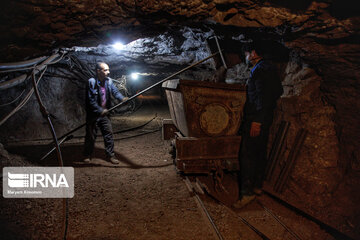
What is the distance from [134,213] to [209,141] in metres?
1.69

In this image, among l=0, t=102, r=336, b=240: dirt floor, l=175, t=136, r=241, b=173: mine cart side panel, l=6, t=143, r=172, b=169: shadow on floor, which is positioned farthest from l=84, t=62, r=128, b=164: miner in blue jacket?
l=175, t=136, r=241, b=173: mine cart side panel

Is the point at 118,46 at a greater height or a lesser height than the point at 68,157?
greater

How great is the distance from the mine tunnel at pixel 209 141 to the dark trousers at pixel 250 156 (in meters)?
0.14

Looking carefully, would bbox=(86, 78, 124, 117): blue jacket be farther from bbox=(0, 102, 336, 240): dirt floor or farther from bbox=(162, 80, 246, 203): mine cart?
bbox=(162, 80, 246, 203): mine cart

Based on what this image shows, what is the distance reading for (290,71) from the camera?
3684 millimetres

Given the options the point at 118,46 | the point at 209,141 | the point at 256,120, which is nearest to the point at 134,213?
the point at 209,141

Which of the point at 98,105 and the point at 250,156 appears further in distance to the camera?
the point at 98,105

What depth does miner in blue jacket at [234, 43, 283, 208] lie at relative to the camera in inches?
117

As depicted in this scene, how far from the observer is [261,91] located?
293 cm

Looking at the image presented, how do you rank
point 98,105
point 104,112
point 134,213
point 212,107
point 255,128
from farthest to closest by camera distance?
point 98,105 → point 104,112 → point 212,107 → point 255,128 → point 134,213

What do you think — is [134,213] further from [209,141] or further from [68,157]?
[68,157]

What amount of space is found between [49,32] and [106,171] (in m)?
2.77

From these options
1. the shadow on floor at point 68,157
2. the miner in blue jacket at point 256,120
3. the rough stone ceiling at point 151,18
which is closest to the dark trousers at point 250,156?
the miner in blue jacket at point 256,120

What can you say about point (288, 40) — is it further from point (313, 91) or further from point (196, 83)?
point (196, 83)
